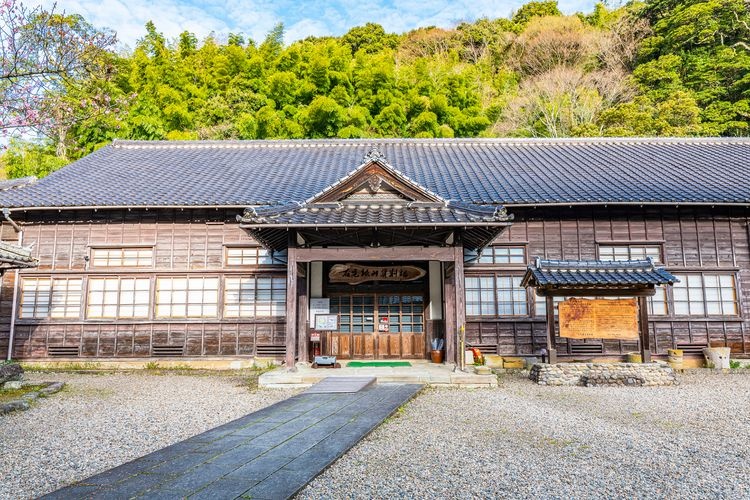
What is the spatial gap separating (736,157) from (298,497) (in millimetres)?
18259

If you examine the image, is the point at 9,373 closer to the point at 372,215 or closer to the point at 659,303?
the point at 372,215

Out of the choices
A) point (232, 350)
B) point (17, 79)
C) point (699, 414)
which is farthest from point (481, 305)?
point (17, 79)

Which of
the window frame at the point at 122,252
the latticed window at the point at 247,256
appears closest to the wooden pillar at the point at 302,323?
the latticed window at the point at 247,256

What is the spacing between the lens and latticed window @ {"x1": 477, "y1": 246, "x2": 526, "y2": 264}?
12.5 meters

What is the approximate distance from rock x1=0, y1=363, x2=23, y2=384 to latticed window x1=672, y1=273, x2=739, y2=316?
1509 cm

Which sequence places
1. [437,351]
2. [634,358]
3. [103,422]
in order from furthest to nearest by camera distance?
[437,351]
[634,358]
[103,422]

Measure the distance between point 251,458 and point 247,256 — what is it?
8626 millimetres

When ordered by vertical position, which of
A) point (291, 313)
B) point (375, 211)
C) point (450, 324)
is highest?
point (375, 211)

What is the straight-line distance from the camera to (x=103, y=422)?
646 cm

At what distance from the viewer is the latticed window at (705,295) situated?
12.4m

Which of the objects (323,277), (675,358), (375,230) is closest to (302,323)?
(323,277)

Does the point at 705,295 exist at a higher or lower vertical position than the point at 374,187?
lower

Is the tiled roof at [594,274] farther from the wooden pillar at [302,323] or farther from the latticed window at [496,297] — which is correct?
the wooden pillar at [302,323]

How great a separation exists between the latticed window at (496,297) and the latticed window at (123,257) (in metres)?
8.58
